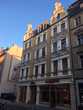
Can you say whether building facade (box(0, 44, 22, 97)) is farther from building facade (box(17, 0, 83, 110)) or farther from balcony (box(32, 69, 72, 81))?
balcony (box(32, 69, 72, 81))

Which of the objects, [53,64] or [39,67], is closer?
[53,64]

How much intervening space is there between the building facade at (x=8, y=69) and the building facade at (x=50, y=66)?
616cm

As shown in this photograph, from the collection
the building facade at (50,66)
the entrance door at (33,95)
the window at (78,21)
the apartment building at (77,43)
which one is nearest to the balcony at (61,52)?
the building facade at (50,66)

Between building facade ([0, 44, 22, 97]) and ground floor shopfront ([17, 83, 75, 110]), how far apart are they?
7450 millimetres

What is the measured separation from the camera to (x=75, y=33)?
18.9m

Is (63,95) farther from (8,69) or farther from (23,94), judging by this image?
(8,69)

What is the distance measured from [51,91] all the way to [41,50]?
27.7 ft

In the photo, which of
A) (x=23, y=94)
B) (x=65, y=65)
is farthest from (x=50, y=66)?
(x=23, y=94)

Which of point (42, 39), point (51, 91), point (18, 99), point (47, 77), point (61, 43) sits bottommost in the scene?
point (18, 99)

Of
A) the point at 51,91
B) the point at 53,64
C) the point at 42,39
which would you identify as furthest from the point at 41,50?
the point at 51,91

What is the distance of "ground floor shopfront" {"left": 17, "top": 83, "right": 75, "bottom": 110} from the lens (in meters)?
16.9

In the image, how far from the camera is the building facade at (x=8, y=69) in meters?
31.2

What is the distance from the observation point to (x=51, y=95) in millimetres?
19375

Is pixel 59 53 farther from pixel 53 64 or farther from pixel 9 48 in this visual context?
pixel 9 48
